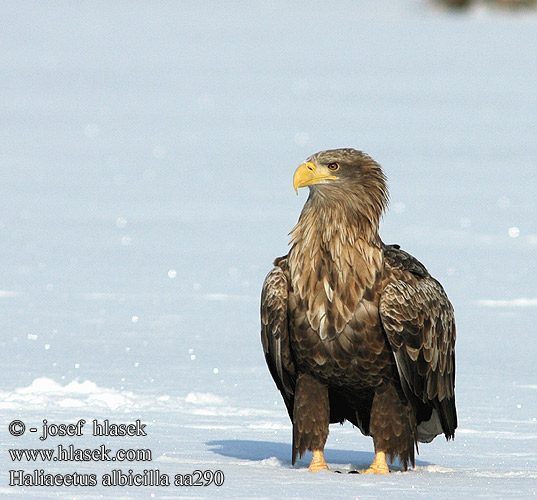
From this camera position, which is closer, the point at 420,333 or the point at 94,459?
the point at 94,459

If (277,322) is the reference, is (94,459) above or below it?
below

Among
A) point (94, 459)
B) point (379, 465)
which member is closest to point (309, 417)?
point (379, 465)

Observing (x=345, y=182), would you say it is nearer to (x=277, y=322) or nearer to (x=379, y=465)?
(x=277, y=322)

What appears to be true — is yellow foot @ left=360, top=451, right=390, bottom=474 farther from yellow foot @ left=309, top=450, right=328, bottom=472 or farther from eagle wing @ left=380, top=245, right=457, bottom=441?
eagle wing @ left=380, top=245, right=457, bottom=441

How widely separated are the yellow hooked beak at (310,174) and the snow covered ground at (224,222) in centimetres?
137

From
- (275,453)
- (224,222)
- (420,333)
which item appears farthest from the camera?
(224,222)

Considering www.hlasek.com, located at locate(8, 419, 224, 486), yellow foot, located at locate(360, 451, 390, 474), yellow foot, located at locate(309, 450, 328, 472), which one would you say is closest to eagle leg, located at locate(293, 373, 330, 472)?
yellow foot, located at locate(309, 450, 328, 472)

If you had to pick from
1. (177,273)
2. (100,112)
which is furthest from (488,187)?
(100,112)

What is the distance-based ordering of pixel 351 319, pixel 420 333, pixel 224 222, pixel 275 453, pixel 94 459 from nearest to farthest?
Result: pixel 94 459, pixel 351 319, pixel 420 333, pixel 275 453, pixel 224 222

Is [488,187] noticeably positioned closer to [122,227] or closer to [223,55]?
[122,227]

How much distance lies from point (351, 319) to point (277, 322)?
359mm

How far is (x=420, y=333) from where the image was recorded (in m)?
6.30

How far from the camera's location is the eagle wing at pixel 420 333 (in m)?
6.19

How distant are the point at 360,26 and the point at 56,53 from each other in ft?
37.9
